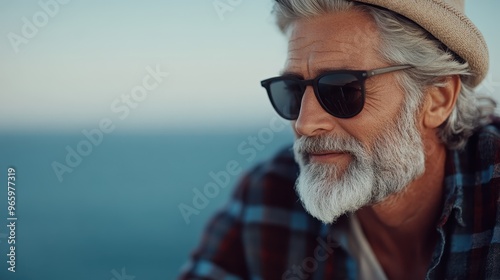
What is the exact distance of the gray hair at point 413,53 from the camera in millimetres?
2113

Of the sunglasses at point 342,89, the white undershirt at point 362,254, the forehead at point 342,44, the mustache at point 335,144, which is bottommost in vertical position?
the white undershirt at point 362,254

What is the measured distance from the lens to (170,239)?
456cm

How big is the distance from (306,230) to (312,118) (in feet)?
2.09

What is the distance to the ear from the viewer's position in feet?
7.45

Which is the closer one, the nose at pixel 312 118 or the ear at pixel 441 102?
the nose at pixel 312 118

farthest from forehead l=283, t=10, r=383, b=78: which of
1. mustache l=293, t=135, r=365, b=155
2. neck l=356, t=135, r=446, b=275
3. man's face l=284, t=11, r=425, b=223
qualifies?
neck l=356, t=135, r=446, b=275

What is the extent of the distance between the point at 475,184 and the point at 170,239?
2.80 metres

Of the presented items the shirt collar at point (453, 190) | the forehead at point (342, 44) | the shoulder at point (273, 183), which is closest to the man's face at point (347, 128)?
the forehead at point (342, 44)

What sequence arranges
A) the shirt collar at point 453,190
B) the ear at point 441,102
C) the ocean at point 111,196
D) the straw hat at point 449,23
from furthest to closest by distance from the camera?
the ocean at point 111,196, the ear at point 441,102, the shirt collar at point 453,190, the straw hat at point 449,23

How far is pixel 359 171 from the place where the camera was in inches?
84.0

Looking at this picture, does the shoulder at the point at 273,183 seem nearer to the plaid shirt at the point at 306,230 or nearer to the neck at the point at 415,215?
the plaid shirt at the point at 306,230

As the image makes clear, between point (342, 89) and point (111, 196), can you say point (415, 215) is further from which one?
point (111, 196)

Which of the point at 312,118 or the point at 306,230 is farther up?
the point at 312,118

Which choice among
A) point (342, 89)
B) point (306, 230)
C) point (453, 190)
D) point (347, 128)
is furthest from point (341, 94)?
point (306, 230)
